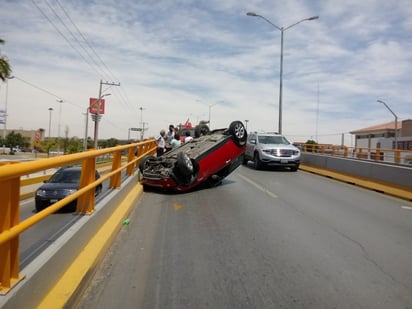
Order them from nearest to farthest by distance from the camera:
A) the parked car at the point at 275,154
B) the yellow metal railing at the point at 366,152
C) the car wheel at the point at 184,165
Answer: the car wheel at the point at 184,165 < the parked car at the point at 275,154 < the yellow metal railing at the point at 366,152

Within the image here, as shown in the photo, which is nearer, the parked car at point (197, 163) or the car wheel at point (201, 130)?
the parked car at point (197, 163)

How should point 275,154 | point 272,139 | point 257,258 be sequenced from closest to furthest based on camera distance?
point 257,258 → point 275,154 → point 272,139

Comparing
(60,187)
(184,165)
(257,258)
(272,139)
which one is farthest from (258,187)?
(272,139)

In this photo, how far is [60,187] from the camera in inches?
214

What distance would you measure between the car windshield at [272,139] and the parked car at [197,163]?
696 cm

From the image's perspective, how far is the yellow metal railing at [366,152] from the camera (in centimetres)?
2211

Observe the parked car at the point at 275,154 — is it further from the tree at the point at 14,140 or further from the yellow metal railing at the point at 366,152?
the tree at the point at 14,140

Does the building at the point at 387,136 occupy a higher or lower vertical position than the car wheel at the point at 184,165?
higher

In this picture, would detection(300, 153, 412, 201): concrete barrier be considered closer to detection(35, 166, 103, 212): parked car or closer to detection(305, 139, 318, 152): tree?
detection(35, 166, 103, 212): parked car

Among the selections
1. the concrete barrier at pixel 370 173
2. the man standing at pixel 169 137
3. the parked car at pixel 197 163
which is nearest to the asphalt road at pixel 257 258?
the parked car at pixel 197 163

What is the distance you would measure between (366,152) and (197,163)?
18.8 metres

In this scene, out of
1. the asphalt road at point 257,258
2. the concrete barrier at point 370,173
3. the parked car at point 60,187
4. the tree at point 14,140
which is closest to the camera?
the asphalt road at point 257,258

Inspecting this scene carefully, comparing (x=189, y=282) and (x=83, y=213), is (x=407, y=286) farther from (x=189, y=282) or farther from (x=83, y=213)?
(x=83, y=213)

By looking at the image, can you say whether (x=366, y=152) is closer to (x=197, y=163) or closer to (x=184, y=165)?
(x=197, y=163)
